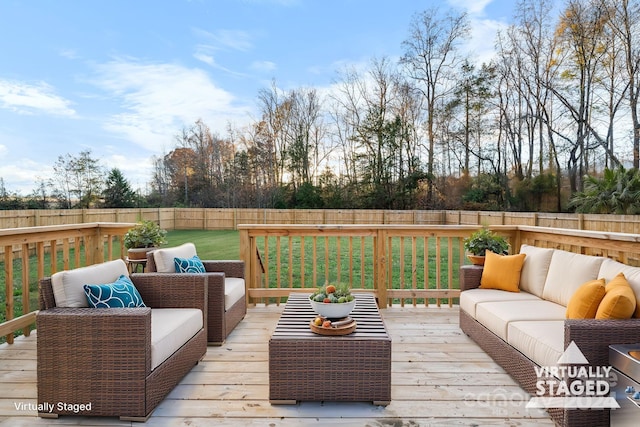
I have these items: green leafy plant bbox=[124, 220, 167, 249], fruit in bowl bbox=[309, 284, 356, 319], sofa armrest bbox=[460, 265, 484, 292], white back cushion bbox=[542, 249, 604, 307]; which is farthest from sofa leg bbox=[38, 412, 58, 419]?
white back cushion bbox=[542, 249, 604, 307]

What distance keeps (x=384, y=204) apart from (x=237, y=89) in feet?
25.1

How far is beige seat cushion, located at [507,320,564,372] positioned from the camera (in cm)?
210

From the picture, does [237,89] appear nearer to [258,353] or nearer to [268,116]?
[268,116]

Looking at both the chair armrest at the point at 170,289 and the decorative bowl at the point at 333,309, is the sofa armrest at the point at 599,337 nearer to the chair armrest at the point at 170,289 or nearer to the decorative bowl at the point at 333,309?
the decorative bowl at the point at 333,309

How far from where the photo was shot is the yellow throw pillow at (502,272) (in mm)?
3402

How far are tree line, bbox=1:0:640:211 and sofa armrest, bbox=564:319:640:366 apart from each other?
11761 millimetres

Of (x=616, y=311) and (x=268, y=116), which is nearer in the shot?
(x=616, y=311)

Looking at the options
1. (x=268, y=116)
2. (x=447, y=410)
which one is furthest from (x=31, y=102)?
(x=447, y=410)

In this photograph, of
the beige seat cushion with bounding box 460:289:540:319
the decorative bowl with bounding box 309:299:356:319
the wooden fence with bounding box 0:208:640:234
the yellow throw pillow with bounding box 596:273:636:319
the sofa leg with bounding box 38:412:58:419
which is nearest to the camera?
the yellow throw pillow with bounding box 596:273:636:319

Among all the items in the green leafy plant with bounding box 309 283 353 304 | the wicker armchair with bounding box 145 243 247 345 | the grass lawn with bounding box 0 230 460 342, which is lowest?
the grass lawn with bounding box 0 230 460 342

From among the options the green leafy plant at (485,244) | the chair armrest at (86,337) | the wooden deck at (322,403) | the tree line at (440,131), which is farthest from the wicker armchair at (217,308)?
the tree line at (440,131)

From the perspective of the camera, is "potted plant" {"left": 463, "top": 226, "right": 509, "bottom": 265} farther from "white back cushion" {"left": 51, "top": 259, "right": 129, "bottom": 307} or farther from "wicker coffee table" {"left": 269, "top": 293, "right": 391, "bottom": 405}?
"white back cushion" {"left": 51, "top": 259, "right": 129, "bottom": 307}

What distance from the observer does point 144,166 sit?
59.9ft

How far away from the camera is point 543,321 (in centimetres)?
253
